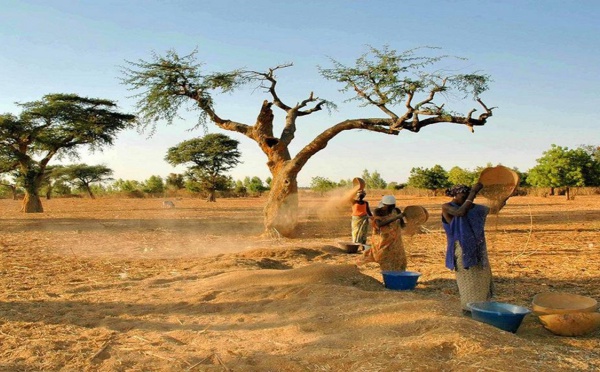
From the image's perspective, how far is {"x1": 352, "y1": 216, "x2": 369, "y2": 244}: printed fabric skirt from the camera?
10.6m

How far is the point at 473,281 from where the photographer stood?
17.2ft

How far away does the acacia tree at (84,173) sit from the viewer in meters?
53.5

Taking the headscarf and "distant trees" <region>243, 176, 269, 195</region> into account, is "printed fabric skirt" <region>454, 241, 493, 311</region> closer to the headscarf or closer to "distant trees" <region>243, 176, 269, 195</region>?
the headscarf

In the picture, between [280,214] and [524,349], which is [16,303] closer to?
[524,349]

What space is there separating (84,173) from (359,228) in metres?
49.7

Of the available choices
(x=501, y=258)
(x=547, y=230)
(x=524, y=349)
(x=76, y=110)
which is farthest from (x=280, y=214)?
(x=76, y=110)

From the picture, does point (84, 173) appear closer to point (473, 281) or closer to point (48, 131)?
point (48, 131)

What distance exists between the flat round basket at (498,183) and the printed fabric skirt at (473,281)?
3.30 feet

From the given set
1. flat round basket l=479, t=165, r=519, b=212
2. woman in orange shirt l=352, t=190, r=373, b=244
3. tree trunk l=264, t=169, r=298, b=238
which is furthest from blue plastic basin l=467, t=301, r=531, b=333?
tree trunk l=264, t=169, r=298, b=238

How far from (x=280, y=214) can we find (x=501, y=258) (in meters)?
5.95

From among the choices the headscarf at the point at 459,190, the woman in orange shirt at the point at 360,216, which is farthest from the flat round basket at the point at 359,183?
the headscarf at the point at 459,190

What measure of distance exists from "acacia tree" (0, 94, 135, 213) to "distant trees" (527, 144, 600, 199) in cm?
2995

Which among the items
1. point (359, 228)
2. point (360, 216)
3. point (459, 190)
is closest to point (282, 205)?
Result: point (359, 228)

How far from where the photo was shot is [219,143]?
4522 cm
